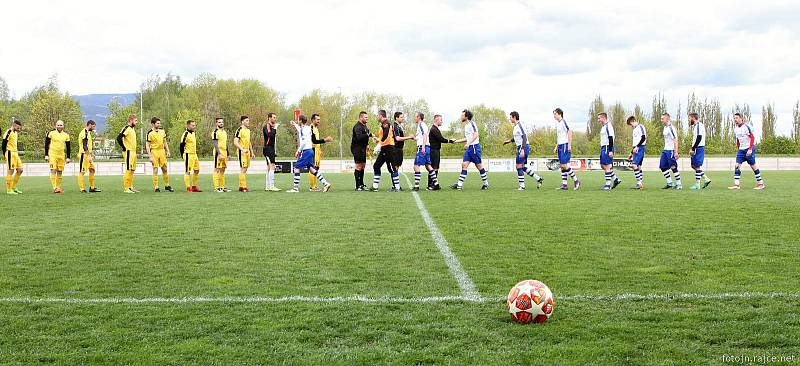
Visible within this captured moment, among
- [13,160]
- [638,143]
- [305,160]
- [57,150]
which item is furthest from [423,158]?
[13,160]

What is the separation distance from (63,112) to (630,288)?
2757 inches

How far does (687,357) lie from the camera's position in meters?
3.91

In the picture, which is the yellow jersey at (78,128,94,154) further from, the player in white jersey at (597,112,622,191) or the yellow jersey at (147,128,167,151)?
the player in white jersey at (597,112,622,191)

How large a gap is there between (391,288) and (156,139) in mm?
14769

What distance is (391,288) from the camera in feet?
19.1

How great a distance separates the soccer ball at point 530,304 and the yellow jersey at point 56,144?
17.6 m

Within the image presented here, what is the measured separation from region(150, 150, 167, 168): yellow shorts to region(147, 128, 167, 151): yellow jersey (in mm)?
82

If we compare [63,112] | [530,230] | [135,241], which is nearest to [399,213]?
[530,230]

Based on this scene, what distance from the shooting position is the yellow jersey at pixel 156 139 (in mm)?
19000

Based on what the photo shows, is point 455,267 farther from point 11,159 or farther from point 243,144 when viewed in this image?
point 11,159

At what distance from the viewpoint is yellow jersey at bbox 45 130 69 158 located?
1927cm

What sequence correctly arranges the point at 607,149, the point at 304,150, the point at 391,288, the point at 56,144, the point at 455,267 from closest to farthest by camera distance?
the point at 391,288 < the point at 455,267 < the point at 304,150 < the point at 607,149 < the point at 56,144

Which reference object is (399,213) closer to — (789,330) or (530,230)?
(530,230)

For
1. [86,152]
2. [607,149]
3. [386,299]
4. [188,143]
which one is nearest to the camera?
[386,299]
